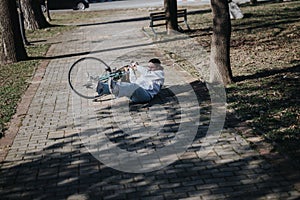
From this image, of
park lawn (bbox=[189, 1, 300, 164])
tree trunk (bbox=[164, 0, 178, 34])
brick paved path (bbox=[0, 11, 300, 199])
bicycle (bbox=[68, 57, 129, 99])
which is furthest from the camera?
tree trunk (bbox=[164, 0, 178, 34])

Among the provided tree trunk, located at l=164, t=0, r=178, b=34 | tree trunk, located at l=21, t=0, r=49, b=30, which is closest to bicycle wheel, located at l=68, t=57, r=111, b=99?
tree trunk, located at l=164, t=0, r=178, b=34

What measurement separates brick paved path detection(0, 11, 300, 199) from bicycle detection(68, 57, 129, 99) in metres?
0.30

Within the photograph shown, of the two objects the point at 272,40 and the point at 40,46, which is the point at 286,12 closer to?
the point at 272,40

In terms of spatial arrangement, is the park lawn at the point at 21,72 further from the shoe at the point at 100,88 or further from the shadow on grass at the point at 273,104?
the shadow on grass at the point at 273,104

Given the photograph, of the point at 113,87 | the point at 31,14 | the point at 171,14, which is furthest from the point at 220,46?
the point at 31,14

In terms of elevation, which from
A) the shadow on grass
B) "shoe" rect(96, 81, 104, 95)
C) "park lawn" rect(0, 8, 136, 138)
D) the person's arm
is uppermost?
the person's arm

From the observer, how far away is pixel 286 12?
20094 millimetres

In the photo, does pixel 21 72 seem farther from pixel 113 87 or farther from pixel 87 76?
pixel 113 87

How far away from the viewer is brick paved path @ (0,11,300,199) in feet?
17.0

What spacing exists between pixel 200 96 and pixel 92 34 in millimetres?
11552

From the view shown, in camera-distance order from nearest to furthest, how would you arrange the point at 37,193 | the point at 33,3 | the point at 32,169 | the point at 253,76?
the point at 37,193
the point at 32,169
the point at 253,76
the point at 33,3

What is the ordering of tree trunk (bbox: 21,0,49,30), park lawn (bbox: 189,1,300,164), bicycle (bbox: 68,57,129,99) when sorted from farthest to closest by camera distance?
tree trunk (bbox: 21,0,49,30) → bicycle (bbox: 68,57,129,99) → park lawn (bbox: 189,1,300,164)

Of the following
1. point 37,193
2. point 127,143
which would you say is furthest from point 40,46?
point 37,193

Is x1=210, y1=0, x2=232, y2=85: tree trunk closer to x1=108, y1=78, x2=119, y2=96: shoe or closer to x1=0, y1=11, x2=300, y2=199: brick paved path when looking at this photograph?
x1=0, y1=11, x2=300, y2=199: brick paved path
